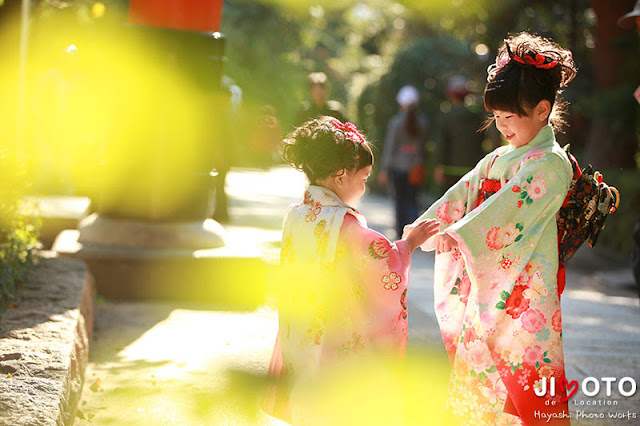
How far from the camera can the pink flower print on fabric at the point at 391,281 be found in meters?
2.86

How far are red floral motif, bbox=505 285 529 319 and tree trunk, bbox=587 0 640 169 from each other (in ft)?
30.4

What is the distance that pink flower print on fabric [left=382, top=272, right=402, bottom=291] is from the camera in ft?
9.38

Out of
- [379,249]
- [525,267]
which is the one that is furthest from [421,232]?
[525,267]

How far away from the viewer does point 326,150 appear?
115 inches

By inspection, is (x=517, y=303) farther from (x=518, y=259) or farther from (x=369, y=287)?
(x=369, y=287)

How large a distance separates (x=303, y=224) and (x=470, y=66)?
17.7 meters

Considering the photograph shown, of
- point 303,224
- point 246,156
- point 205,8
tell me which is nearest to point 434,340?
point 303,224

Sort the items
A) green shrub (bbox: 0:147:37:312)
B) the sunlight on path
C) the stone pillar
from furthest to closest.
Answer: the stone pillar < green shrub (bbox: 0:147:37:312) < the sunlight on path

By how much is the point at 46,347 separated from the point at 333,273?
55.9 inches

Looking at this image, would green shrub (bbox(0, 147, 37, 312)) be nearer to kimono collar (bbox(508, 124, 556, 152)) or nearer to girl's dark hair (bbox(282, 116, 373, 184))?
girl's dark hair (bbox(282, 116, 373, 184))

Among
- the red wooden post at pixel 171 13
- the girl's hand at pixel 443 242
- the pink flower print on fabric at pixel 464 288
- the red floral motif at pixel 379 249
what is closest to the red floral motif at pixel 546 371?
the pink flower print on fabric at pixel 464 288

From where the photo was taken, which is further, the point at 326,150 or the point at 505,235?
the point at 505,235

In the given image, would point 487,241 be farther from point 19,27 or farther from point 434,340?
point 19,27

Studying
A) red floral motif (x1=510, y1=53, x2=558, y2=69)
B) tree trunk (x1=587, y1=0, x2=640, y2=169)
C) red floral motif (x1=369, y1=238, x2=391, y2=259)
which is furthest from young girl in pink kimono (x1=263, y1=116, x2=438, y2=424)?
tree trunk (x1=587, y1=0, x2=640, y2=169)
